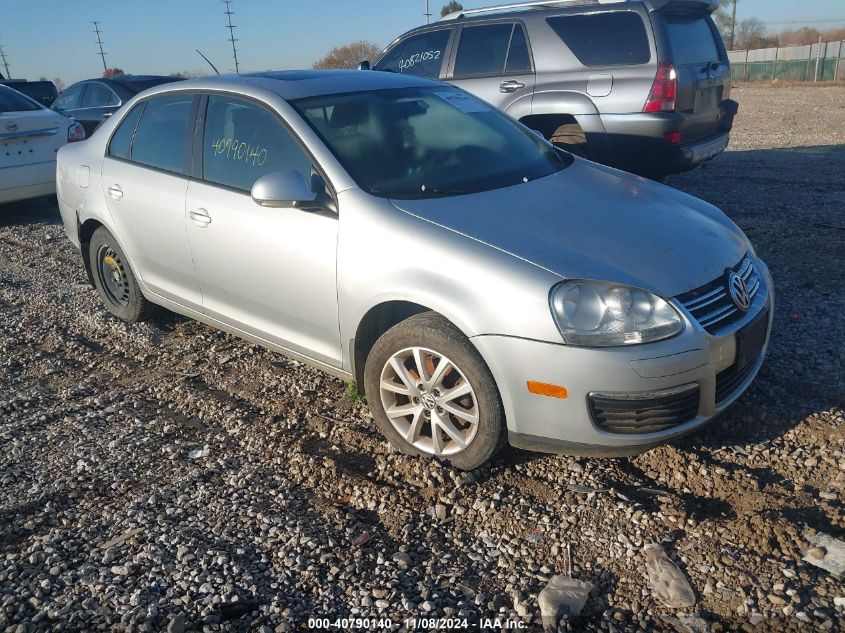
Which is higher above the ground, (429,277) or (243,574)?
(429,277)

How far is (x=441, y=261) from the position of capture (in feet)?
10.3

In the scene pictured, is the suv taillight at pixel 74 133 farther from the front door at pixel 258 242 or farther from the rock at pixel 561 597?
the rock at pixel 561 597

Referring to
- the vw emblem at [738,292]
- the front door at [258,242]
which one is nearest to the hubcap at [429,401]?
the front door at [258,242]

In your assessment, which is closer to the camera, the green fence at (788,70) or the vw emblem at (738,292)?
the vw emblem at (738,292)

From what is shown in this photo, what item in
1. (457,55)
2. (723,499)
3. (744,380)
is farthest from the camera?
(457,55)

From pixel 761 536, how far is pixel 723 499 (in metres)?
0.29

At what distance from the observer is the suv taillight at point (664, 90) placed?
6.74 meters

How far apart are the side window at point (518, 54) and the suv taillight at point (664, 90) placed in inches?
53.6

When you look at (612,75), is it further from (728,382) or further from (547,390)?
(547,390)

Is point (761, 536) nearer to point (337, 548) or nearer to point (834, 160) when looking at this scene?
point (337, 548)

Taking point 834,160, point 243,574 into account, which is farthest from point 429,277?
point 834,160

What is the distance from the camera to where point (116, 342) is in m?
5.14

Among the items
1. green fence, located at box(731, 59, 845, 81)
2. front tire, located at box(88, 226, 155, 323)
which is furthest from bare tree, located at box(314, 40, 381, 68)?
front tire, located at box(88, 226, 155, 323)

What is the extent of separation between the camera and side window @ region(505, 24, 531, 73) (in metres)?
7.56
